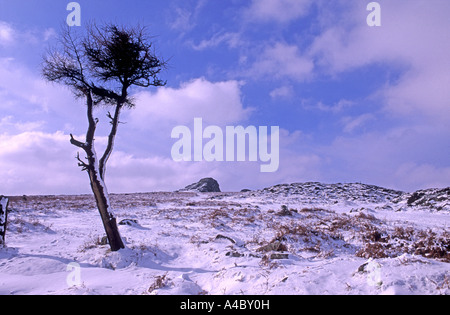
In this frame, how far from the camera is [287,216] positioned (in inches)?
695

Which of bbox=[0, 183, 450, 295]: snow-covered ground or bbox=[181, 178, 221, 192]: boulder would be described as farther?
bbox=[181, 178, 221, 192]: boulder

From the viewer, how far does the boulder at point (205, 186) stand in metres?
65.7

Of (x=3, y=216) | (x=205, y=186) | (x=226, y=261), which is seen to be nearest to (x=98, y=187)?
(x=3, y=216)

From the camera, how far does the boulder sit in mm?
65725

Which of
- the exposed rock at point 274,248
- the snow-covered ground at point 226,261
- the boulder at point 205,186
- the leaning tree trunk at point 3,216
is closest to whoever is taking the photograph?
the snow-covered ground at point 226,261

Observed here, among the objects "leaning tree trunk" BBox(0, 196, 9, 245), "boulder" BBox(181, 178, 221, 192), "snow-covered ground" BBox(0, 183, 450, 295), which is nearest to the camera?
"snow-covered ground" BBox(0, 183, 450, 295)

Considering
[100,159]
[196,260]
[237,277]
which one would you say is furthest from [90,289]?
[100,159]

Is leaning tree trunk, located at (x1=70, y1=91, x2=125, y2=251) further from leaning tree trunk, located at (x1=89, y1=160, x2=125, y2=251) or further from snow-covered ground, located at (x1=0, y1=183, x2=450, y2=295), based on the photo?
snow-covered ground, located at (x1=0, y1=183, x2=450, y2=295)

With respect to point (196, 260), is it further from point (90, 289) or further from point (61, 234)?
point (61, 234)

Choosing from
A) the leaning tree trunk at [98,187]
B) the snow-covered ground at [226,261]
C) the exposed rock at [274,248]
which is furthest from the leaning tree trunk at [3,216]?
the exposed rock at [274,248]

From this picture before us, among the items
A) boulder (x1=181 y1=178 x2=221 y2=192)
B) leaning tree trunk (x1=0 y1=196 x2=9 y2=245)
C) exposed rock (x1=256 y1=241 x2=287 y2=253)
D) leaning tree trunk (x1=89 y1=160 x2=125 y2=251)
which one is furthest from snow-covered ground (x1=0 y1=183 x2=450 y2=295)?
boulder (x1=181 y1=178 x2=221 y2=192)

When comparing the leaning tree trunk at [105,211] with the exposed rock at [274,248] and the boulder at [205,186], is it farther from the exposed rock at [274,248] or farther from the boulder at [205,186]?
the boulder at [205,186]

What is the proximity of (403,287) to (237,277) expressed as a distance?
3074 millimetres
